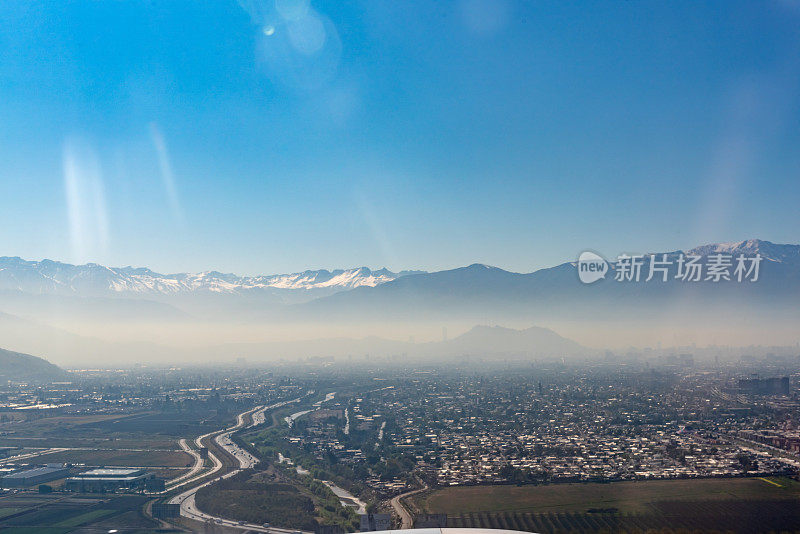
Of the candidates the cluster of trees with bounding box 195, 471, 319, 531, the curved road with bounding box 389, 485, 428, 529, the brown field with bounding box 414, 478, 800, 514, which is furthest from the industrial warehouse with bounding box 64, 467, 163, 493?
the brown field with bounding box 414, 478, 800, 514

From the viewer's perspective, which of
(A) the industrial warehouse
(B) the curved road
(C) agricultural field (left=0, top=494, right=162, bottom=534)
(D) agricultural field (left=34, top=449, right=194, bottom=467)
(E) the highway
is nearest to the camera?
(B) the curved road

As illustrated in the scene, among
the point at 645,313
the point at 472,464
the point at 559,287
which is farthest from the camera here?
the point at 559,287

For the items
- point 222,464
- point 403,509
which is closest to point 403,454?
point 403,509

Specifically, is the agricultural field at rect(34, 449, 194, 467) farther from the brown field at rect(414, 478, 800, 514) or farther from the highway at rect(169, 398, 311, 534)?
the brown field at rect(414, 478, 800, 514)

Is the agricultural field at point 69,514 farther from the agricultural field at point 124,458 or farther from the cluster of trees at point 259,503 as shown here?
the agricultural field at point 124,458

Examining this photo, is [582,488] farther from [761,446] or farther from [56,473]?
[56,473]

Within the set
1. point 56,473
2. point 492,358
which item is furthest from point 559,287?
point 56,473
